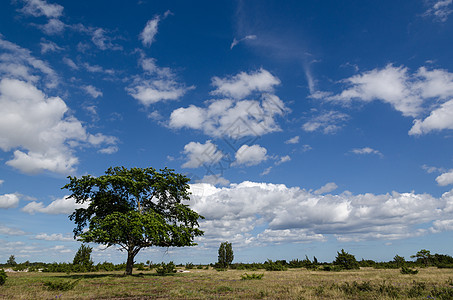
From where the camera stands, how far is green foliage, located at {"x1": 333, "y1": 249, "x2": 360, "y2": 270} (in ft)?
140

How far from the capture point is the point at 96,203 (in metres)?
30.5

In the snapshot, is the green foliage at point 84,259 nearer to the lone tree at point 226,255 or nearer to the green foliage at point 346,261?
the lone tree at point 226,255

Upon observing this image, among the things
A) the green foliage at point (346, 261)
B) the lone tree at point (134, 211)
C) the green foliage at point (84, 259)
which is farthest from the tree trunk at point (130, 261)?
the green foliage at point (346, 261)

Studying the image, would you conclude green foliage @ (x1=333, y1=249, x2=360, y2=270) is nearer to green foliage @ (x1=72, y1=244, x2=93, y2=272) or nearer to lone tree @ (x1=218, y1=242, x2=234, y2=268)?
lone tree @ (x1=218, y1=242, x2=234, y2=268)

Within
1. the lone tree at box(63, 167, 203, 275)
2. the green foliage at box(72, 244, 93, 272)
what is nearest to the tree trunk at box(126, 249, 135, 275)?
the lone tree at box(63, 167, 203, 275)

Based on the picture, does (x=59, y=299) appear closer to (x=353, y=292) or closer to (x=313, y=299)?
(x=313, y=299)

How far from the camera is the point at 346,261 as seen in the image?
43531 millimetres

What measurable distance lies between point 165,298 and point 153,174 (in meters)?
20.5

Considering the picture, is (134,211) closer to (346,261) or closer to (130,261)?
(130,261)

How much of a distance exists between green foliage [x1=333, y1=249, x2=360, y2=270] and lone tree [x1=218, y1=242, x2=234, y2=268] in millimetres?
26854

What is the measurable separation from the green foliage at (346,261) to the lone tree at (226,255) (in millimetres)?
26854

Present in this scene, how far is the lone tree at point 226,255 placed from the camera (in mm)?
62669

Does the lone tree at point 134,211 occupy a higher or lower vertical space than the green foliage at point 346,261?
higher

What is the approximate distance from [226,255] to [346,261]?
29.8 meters
